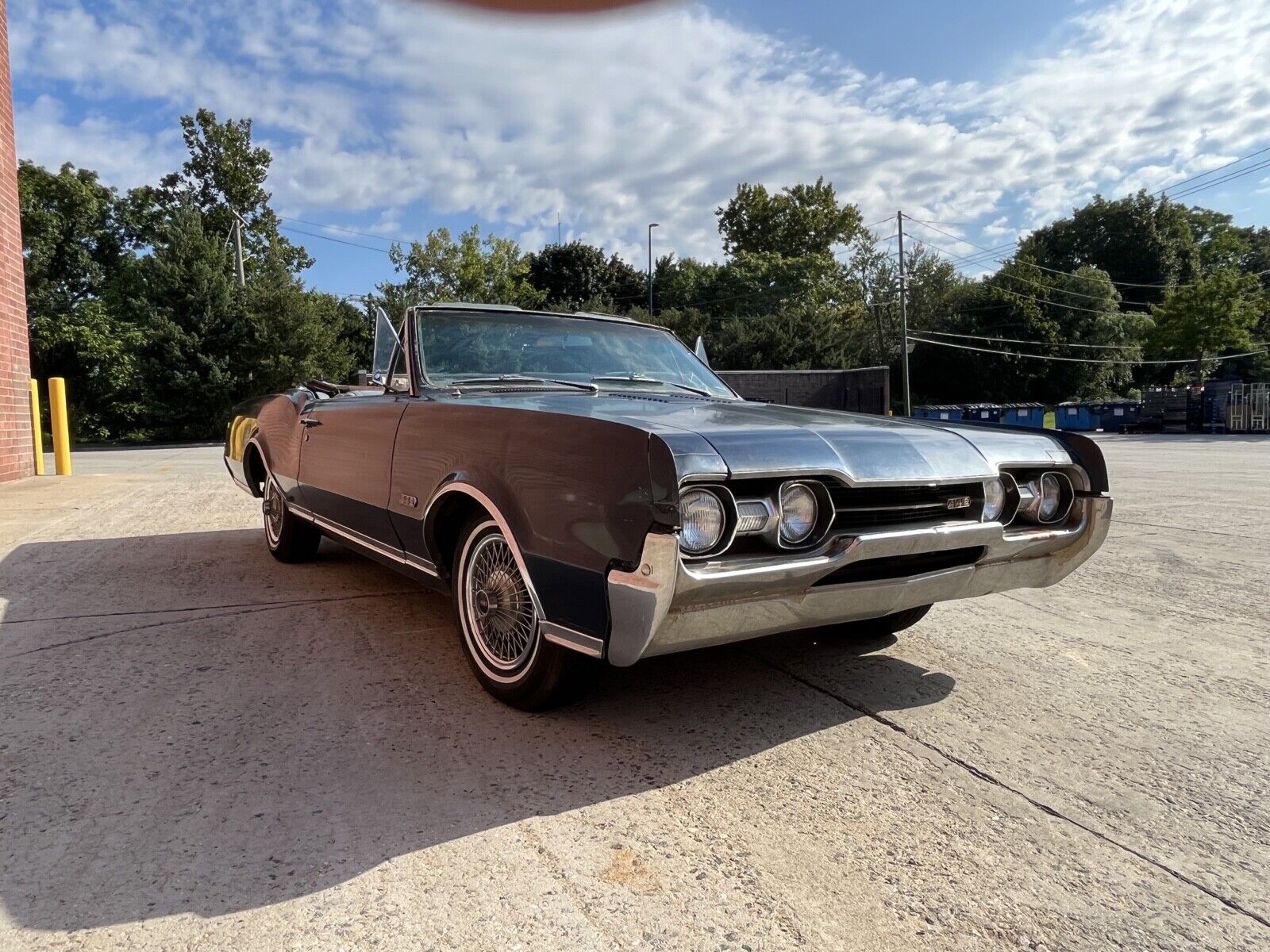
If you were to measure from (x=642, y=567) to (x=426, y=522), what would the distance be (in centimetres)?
133

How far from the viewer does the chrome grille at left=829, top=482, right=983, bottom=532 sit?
2.52 meters

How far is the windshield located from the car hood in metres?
0.49

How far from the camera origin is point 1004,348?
A: 53.3 meters

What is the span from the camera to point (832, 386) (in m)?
32.8

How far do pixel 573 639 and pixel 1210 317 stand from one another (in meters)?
52.0

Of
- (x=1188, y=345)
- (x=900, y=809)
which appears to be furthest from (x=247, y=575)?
(x=1188, y=345)

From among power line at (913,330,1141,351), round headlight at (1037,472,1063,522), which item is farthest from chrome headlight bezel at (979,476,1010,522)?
power line at (913,330,1141,351)

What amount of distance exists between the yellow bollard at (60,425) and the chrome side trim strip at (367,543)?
908 centimetres

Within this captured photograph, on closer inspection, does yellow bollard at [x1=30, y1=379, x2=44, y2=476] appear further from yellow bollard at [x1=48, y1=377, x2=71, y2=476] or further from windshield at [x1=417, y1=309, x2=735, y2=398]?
windshield at [x1=417, y1=309, x2=735, y2=398]

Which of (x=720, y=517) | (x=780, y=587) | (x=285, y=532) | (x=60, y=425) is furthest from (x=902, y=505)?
(x=60, y=425)

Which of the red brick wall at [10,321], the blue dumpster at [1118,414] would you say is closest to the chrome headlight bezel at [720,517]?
the red brick wall at [10,321]

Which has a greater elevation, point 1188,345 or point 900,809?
point 1188,345

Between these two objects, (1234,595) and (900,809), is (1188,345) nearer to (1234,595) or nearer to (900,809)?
(1234,595)

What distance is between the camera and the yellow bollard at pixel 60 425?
11.7 metres
